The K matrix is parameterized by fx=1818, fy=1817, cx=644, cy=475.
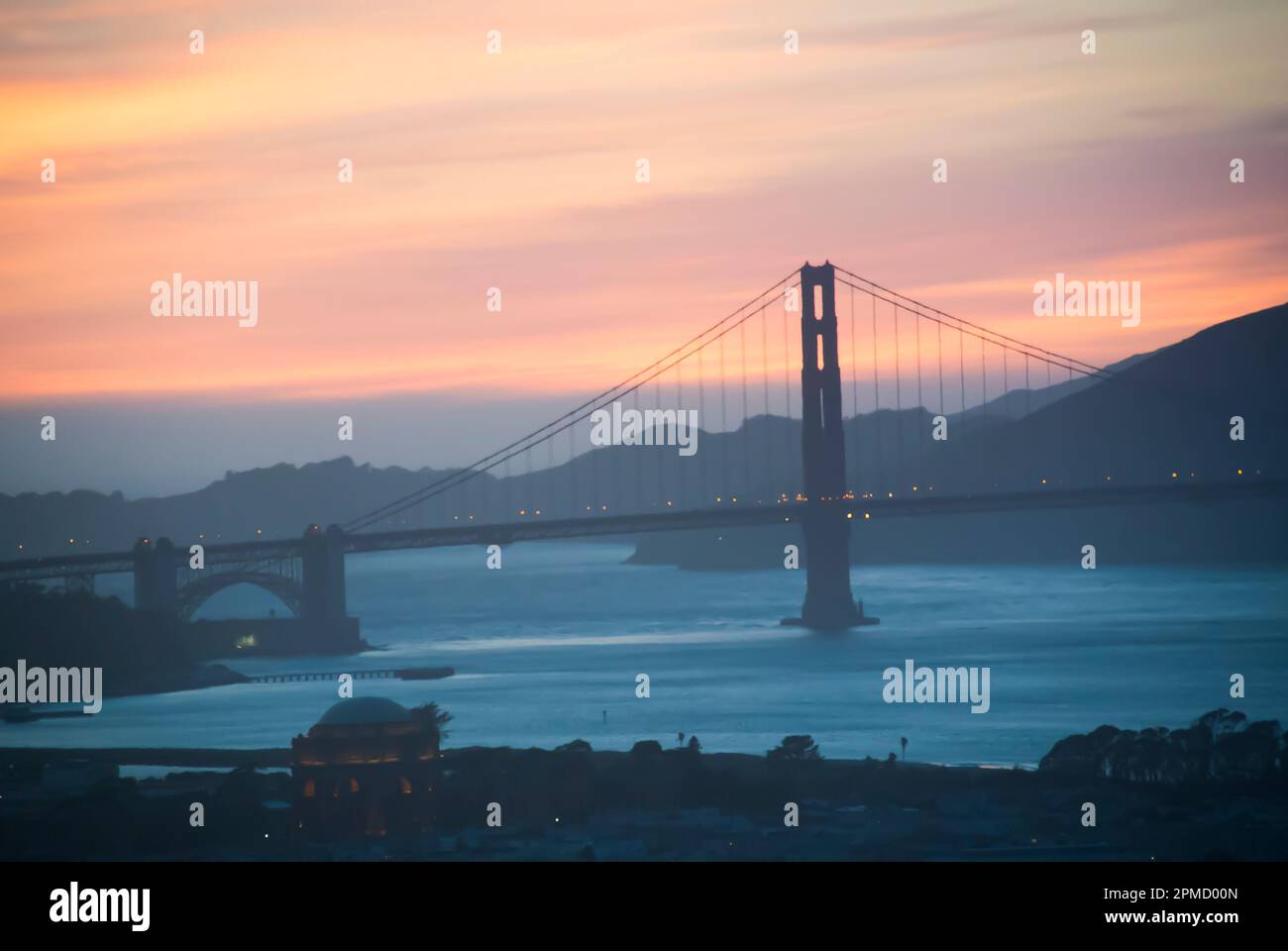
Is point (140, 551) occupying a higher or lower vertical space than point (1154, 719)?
higher

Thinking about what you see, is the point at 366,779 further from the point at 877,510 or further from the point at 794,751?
the point at 877,510

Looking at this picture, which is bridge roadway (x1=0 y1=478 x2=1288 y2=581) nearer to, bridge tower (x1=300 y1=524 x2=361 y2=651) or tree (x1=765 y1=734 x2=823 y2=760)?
bridge tower (x1=300 y1=524 x2=361 y2=651)

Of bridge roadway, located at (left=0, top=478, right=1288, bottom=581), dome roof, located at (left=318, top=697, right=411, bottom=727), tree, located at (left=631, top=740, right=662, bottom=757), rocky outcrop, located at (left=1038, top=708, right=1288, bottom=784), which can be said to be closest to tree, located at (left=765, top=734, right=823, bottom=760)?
tree, located at (left=631, top=740, right=662, bottom=757)

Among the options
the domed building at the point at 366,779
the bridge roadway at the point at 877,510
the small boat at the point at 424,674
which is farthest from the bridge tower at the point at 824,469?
the domed building at the point at 366,779

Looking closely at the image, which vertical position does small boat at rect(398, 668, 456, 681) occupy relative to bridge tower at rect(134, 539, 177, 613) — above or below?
below
